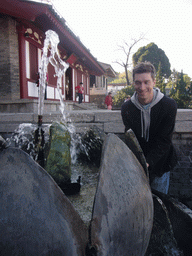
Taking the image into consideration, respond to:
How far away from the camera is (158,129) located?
5.48ft

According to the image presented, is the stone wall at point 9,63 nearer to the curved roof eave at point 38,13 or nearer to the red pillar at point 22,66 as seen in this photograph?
the red pillar at point 22,66

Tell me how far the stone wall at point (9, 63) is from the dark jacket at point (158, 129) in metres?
6.24

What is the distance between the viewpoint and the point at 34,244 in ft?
1.99

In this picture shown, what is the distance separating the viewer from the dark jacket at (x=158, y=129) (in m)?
1.55

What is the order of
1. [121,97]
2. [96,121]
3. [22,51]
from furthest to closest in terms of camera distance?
[121,97] < [22,51] < [96,121]

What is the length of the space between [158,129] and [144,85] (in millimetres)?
418

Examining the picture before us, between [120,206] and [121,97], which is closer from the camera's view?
[120,206]

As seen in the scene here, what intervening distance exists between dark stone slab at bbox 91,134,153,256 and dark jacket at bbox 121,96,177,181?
0.70m

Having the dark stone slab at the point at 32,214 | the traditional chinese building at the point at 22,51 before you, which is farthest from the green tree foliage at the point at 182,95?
the dark stone slab at the point at 32,214

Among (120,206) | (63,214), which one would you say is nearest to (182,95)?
(120,206)

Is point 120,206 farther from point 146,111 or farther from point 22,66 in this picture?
point 22,66

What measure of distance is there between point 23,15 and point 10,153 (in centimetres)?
645

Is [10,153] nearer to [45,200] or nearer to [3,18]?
[45,200]

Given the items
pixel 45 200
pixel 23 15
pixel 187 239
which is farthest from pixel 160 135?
pixel 23 15
